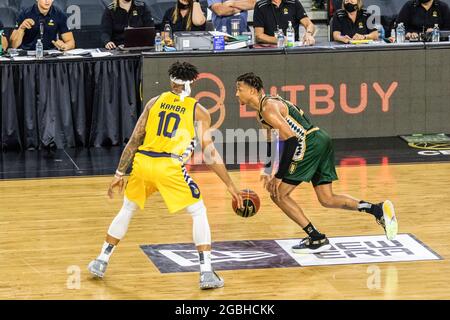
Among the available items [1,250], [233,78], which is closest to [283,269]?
[1,250]

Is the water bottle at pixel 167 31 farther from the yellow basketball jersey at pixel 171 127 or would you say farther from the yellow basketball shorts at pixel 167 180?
the yellow basketball shorts at pixel 167 180

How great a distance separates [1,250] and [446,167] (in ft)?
20.5

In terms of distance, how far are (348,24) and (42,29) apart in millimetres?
4504

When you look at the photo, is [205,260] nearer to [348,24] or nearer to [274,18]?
[274,18]

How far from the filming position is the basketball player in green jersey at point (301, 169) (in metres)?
11.0

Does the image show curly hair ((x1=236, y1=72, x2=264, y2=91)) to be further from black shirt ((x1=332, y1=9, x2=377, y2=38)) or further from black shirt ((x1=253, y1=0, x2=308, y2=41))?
black shirt ((x1=332, y1=9, x2=377, y2=38))

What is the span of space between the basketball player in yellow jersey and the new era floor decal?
0.75 meters

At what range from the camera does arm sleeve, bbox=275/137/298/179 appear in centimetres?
1087

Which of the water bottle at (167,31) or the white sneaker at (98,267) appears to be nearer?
the white sneaker at (98,267)

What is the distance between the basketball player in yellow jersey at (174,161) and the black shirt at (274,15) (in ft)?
22.3

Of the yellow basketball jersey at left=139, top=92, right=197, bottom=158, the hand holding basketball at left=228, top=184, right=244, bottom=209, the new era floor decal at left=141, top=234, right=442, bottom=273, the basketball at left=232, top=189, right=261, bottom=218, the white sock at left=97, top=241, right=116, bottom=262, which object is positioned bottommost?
the new era floor decal at left=141, top=234, right=442, bottom=273

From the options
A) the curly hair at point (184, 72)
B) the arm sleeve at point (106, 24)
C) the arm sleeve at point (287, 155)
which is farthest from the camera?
the arm sleeve at point (106, 24)

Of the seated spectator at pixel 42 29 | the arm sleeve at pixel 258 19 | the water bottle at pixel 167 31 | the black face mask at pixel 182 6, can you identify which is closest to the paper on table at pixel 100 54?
the seated spectator at pixel 42 29

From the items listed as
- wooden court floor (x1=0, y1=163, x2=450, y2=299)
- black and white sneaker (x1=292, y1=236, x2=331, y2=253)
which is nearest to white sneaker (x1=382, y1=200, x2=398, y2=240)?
wooden court floor (x1=0, y1=163, x2=450, y2=299)
